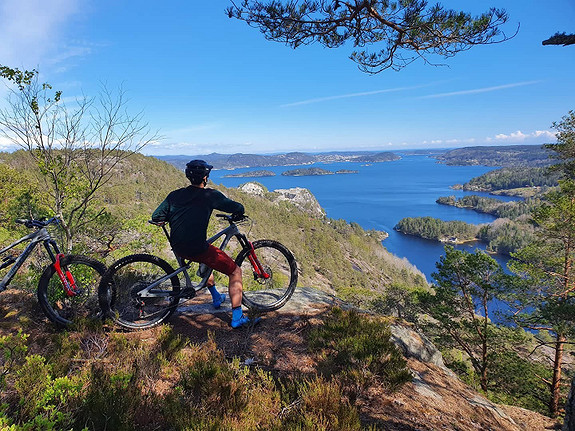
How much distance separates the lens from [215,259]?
3908mm

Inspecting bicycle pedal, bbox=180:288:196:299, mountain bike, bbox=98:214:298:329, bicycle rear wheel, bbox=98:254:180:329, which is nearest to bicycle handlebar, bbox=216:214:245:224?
mountain bike, bbox=98:214:298:329

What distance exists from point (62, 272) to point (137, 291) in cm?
101

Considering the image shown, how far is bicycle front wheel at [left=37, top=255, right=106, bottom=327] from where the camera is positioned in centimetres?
378

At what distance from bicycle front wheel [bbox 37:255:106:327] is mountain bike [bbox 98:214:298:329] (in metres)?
0.32

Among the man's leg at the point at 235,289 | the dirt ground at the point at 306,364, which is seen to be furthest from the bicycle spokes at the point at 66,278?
the man's leg at the point at 235,289

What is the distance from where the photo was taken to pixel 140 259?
3.95 m

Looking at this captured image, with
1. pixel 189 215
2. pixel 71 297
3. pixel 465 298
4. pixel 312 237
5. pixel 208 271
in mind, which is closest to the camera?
pixel 189 215

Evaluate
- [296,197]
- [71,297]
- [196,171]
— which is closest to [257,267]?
[196,171]

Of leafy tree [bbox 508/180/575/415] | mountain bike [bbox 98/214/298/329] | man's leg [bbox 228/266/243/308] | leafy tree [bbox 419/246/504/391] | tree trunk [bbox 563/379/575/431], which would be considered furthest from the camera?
leafy tree [bbox 419/246/504/391]

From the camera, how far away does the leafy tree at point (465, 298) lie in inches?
455

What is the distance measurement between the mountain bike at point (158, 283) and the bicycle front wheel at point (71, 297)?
1.06 ft

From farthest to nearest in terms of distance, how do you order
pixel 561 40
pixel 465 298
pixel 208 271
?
pixel 465 298, pixel 208 271, pixel 561 40

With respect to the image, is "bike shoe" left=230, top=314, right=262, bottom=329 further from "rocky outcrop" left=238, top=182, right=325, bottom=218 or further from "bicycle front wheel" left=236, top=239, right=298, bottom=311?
"rocky outcrop" left=238, top=182, right=325, bottom=218

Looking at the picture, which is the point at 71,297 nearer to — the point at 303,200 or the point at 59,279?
the point at 59,279
